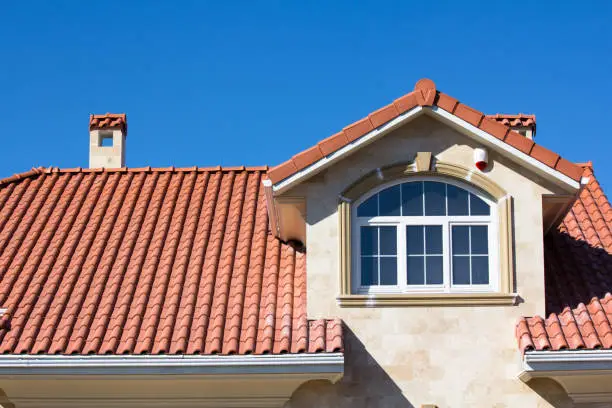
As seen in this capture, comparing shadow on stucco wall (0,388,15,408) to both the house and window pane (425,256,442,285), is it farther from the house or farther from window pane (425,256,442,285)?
window pane (425,256,442,285)

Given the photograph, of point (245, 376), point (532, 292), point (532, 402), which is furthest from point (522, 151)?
point (245, 376)

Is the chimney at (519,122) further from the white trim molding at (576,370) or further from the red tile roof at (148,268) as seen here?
the white trim molding at (576,370)

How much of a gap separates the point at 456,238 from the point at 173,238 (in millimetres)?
4909

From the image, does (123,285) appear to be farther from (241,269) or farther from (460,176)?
(460,176)

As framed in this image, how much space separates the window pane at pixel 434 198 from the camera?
1714cm

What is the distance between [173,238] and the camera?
19.2 m

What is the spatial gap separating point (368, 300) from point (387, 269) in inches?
Answer: 23.0

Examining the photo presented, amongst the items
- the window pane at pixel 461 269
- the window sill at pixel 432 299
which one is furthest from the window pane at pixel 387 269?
the window pane at pixel 461 269

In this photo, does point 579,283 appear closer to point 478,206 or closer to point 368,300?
point 478,206

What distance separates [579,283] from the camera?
1772cm

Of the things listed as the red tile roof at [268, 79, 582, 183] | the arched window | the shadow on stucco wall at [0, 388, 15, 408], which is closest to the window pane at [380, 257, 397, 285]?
the arched window

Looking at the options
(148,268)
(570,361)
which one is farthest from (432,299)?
(148,268)

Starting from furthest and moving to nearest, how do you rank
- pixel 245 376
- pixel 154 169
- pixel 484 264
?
pixel 154 169
pixel 484 264
pixel 245 376

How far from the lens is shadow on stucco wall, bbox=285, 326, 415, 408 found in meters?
16.4
